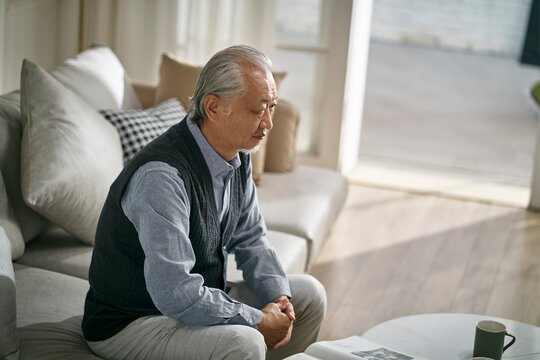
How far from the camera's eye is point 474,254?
143 inches

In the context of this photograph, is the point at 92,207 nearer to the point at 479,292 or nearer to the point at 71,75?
the point at 71,75

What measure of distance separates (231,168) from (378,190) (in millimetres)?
2569

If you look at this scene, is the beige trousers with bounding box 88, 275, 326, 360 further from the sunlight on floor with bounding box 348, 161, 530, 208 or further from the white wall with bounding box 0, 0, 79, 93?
the sunlight on floor with bounding box 348, 161, 530, 208

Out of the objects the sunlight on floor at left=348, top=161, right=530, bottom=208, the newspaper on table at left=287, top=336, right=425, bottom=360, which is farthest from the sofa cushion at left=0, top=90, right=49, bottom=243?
the sunlight on floor at left=348, top=161, right=530, bottom=208

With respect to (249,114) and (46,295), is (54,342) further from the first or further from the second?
(249,114)

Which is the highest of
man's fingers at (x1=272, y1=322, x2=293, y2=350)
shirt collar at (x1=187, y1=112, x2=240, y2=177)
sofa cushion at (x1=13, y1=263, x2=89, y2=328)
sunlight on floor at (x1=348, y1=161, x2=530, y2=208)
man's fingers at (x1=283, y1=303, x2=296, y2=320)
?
shirt collar at (x1=187, y1=112, x2=240, y2=177)

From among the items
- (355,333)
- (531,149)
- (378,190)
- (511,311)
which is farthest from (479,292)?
(531,149)

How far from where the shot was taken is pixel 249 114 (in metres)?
1.91

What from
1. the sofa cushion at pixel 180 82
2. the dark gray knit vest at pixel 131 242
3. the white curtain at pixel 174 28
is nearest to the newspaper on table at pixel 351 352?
the dark gray knit vest at pixel 131 242

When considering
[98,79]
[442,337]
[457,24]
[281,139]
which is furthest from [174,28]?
[457,24]

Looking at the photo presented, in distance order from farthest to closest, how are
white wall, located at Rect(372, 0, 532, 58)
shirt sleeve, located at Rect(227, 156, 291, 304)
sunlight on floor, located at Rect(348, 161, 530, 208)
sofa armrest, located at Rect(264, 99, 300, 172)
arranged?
white wall, located at Rect(372, 0, 532, 58), sunlight on floor, located at Rect(348, 161, 530, 208), sofa armrest, located at Rect(264, 99, 300, 172), shirt sleeve, located at Rect(227, 156, 291, 304)

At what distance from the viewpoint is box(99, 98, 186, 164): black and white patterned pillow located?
2.79 m

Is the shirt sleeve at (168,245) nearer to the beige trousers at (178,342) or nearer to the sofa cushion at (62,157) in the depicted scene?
the beige trousers at (178,342)

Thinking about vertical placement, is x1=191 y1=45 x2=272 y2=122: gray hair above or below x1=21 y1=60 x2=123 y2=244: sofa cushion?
above
